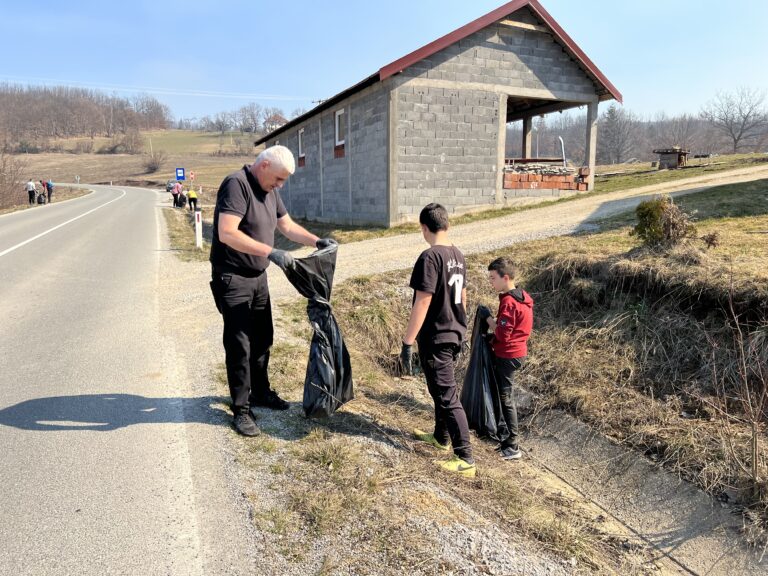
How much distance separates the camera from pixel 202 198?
1855 inches

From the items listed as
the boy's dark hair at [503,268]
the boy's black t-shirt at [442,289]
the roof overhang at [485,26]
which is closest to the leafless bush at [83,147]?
the roof overhang at [485,26]

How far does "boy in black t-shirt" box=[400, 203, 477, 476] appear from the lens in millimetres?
3330

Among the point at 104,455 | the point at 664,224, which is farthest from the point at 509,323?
the point at 664,224

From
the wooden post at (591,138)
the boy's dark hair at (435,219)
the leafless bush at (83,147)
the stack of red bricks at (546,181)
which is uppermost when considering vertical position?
the leafless bush at (83,147)

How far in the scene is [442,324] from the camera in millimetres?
3432

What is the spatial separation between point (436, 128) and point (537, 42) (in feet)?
14.6

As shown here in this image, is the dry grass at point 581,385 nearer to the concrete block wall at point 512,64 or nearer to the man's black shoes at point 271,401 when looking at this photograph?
→ the man's black shoes at point 271,401

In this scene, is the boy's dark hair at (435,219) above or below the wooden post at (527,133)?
below

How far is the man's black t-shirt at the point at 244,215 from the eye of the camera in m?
3.28

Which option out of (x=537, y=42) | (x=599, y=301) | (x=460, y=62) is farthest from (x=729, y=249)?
(x=537, y=42)

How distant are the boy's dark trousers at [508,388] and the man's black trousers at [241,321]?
6.26 feet

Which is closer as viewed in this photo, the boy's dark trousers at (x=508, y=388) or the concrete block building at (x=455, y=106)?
the boy's dark trousers at (x=508, y=388)

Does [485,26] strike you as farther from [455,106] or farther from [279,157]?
[279,157]

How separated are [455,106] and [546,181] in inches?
157
